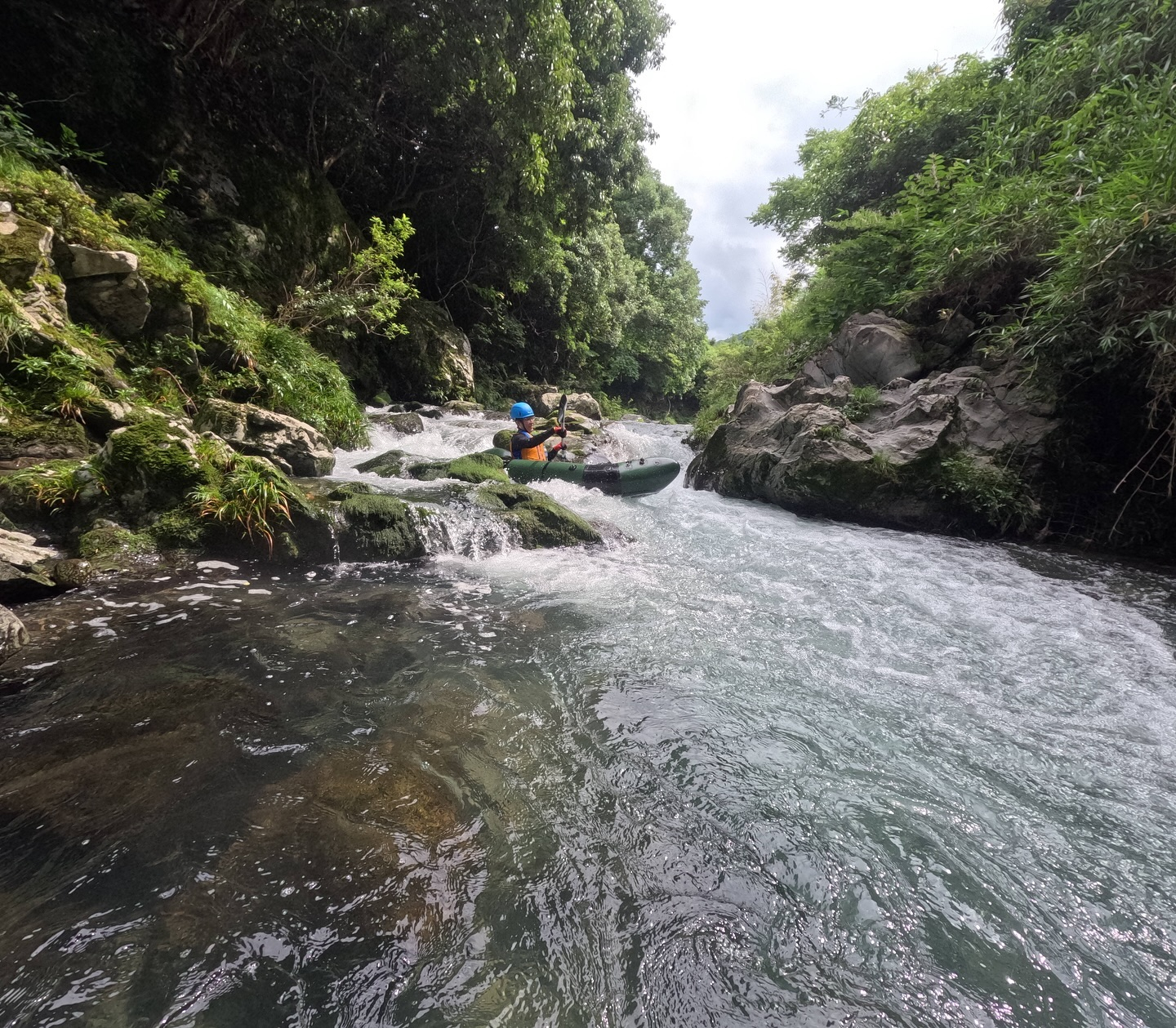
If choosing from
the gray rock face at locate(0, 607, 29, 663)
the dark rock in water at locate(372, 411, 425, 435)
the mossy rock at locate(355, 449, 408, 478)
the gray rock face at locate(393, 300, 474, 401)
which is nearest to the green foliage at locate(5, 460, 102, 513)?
the gray rock face at locate(0, 607, 29, 663)

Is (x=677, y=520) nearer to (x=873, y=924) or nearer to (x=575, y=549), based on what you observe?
(x=575, y=549)

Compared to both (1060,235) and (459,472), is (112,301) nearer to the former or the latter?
(459,472)

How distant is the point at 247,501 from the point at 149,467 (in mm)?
657

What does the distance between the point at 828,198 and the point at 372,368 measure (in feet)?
40.4

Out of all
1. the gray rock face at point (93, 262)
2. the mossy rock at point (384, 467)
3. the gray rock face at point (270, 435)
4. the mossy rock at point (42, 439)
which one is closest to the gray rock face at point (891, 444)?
the mossy rock at point (384, 467)

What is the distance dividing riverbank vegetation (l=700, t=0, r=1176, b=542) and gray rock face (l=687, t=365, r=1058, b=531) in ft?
1.47

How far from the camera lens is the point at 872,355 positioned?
8.71 meters

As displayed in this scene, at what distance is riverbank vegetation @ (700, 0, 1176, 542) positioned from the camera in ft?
15.5

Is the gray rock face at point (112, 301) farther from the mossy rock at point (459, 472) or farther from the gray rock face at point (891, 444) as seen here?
the gray rock face at point (891, 444)

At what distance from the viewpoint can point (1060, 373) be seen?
5.79 metres

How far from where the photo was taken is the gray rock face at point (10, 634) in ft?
7.23

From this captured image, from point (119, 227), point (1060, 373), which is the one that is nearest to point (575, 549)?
point (1060, 373)

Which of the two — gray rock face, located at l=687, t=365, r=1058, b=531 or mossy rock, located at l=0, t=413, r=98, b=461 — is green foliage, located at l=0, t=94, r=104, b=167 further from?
gray rock face, located at l=687, t=365, r=1058, b=531

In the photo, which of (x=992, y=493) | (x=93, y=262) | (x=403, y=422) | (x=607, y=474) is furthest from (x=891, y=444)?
(x=93, y=262)
